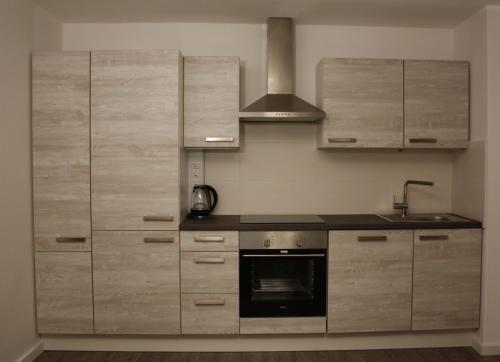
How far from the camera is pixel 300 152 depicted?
2791 mm

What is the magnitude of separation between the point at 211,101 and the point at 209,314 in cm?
157

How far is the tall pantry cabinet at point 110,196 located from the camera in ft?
7.55

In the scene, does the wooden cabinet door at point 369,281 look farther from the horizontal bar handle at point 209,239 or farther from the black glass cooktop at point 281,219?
the horizontal bar handle at point 209,239

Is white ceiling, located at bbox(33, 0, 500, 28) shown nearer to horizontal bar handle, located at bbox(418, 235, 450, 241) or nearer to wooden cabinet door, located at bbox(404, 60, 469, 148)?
wooden cabinet door, located at bbox(404, 60, 469, 148)

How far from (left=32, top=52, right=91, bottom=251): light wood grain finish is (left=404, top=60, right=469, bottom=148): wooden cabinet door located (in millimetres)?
2409

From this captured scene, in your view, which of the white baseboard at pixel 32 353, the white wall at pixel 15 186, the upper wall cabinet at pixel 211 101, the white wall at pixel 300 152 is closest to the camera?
the white wall at pixel 15 186

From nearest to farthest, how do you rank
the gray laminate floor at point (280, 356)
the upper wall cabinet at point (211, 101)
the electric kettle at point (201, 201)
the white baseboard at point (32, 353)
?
the white baseboard at point (32, 353) < the gray laminate floor at point (280, 356) < the upper wall cabinet at point (211, 101) < the electric kettle at point (201, 201)

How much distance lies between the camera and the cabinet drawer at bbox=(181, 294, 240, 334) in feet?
7.64

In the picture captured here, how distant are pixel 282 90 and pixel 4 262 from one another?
88.7 inches

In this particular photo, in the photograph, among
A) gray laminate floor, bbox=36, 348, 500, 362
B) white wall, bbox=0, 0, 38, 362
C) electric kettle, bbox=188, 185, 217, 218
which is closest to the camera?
white wall, bbox=0, 0, 38, 362

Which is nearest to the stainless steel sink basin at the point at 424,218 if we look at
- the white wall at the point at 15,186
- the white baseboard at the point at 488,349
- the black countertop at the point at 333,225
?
the black countertop at the point at 333,225

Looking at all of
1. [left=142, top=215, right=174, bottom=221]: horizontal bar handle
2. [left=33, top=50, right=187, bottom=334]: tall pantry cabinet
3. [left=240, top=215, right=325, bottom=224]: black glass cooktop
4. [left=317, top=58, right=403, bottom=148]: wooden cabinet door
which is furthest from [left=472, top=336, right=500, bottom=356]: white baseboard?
[left=142, top=215, right=174, bottom=221]: horizontal bar handle

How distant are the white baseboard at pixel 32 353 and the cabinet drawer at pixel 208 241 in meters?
1.26

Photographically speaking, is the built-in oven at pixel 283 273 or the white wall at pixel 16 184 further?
the built-in oven at pixel 283 273
